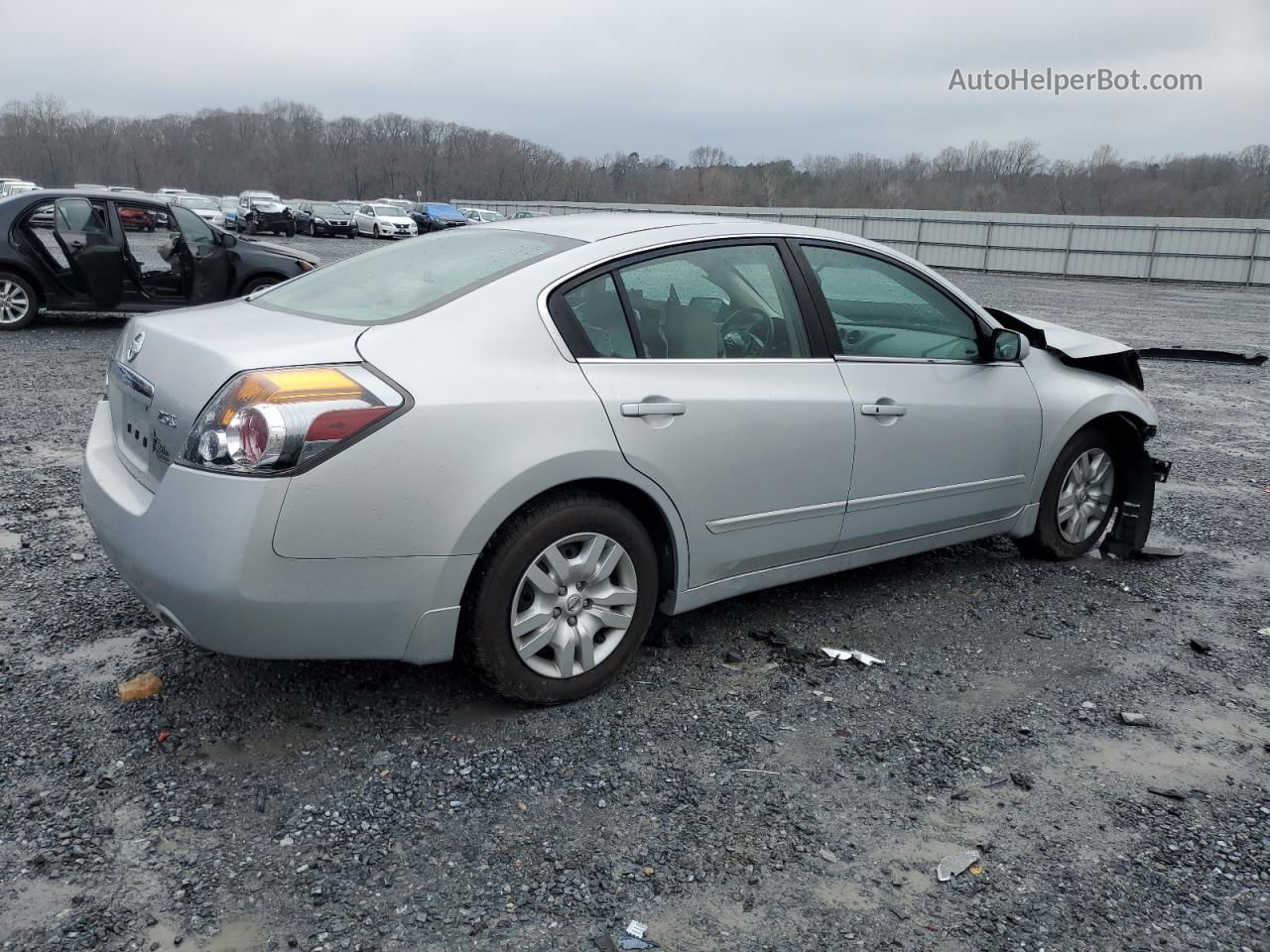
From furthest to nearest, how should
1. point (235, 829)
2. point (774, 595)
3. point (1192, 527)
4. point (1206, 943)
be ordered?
1. point (1192, 527)
2. point (774, 595)
3. point (235, 829)
4. point (1206, 943)

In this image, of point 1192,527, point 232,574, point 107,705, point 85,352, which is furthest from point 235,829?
point 85,352

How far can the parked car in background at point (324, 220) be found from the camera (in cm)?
4428

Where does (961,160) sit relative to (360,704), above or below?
above

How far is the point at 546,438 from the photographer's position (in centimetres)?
312

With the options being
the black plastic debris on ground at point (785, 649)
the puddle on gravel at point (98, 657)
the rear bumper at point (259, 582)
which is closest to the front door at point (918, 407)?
the black plastic debris on ground at point (785, 649)

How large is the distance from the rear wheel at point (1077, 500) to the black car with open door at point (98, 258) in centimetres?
964

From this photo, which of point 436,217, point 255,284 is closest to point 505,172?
point 436,217

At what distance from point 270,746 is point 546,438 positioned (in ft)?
4.14

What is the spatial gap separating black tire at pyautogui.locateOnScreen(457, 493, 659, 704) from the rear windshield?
763 mm

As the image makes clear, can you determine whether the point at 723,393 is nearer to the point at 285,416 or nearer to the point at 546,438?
the point at 546,438

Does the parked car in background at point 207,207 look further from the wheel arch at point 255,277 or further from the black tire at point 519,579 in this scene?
the black tire at point 519,579

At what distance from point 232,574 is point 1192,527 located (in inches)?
210

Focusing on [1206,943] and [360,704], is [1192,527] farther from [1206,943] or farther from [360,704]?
[360,704]

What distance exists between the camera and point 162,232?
11.6 meters
